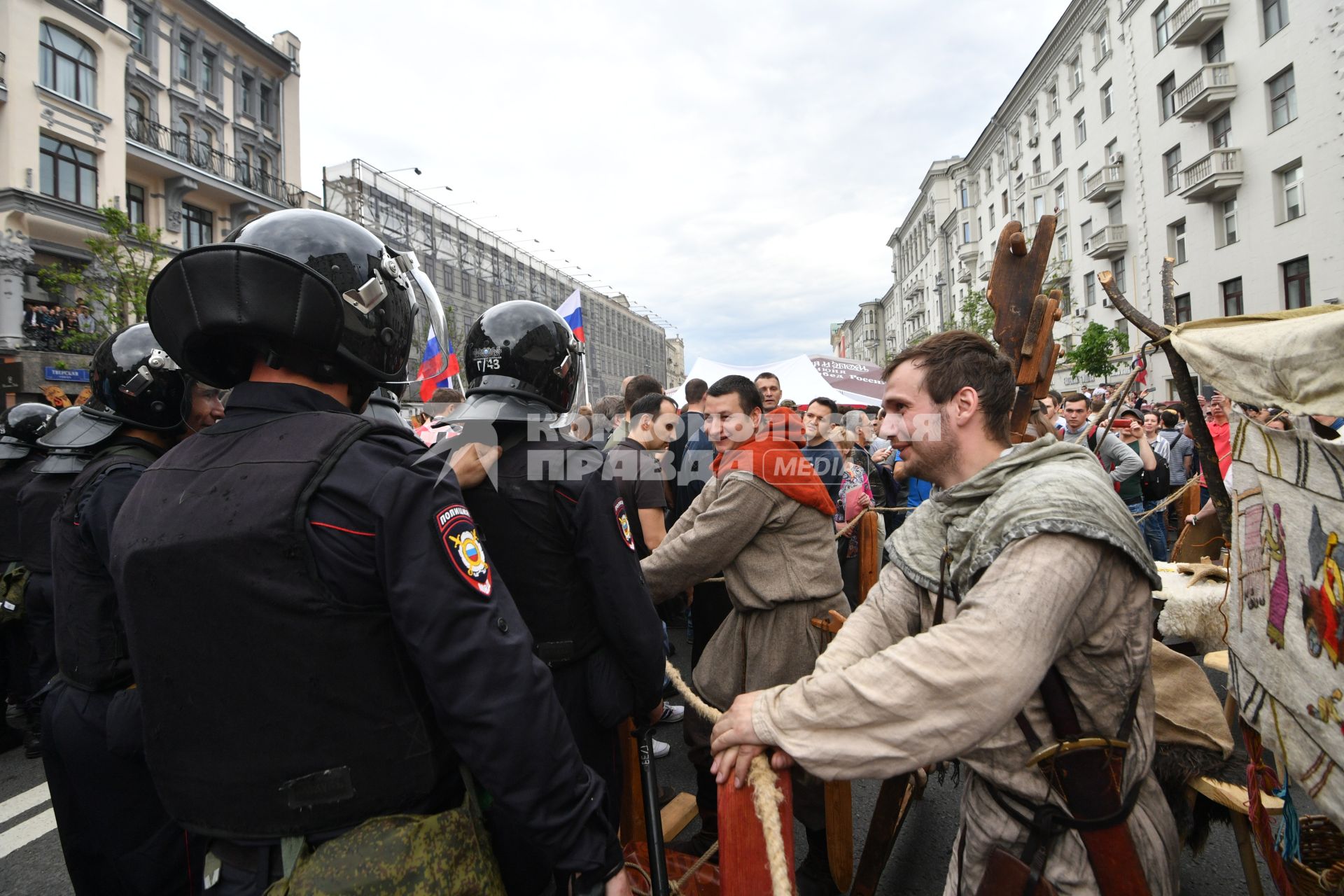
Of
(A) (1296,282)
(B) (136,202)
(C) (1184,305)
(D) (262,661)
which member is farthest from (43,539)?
(C) (1184,305)

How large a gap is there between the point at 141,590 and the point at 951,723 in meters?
1.56

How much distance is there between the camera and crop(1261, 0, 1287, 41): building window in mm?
20891

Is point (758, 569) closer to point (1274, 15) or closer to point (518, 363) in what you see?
point (518, 363)

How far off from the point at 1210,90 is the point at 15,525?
101ft

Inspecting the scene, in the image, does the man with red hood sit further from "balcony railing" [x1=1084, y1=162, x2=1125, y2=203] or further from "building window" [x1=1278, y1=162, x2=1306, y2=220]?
"balcony railing" [x1=1084, y1=162, x2=1125, y2=203]

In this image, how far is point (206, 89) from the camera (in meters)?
28.7

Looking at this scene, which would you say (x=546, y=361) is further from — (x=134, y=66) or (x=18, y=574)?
(x=134, y=66)

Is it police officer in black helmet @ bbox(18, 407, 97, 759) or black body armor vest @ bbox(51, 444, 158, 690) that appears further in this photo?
police officer in black helmet @ bbox(18, 407, 97, 759)

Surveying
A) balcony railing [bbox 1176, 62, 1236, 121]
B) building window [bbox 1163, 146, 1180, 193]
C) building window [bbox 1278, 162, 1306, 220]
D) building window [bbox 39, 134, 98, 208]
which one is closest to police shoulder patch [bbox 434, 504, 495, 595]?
building window [bbox 39, 134, 98, 208]

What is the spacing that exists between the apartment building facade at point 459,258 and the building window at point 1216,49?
24.0 metres

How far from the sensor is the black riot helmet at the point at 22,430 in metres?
4.96

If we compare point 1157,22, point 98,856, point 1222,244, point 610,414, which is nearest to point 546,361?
point 98,856

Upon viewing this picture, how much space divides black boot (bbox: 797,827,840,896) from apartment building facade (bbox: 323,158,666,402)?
90.6ft

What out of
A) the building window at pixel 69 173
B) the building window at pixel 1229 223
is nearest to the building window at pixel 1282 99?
the building window at pixel 1229 223
